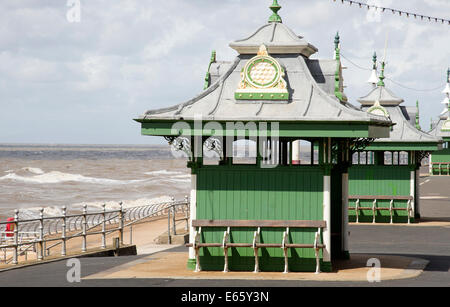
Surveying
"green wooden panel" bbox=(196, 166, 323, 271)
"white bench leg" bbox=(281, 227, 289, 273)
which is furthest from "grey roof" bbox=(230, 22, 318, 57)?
"white bench leg" bbox=(281, 227, 289, 273)

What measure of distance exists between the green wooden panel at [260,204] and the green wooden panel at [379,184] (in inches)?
555

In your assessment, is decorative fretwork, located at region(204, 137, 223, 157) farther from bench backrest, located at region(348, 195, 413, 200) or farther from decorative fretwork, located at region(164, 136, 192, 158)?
bench backrest, located at region(348, 195, 413, 200)

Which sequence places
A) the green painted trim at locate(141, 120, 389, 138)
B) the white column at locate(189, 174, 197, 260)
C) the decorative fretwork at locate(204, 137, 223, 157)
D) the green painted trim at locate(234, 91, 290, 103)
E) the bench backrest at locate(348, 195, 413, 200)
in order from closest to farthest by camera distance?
the green painted trim at locate(141, 120, 389, 138) → the green painted trim at locate(234, 91, 290, 103) → the white column at locate(189, 174, 197, 260) → the decorative fretwork at locate(204, 137, 223, 157) → the bench backrest at locate(348, 195, 413, 200)

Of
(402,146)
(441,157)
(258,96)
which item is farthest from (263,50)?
(441,157)

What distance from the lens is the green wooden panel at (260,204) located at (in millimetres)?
16000

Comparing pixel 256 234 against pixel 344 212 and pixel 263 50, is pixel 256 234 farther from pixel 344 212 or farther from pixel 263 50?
pixel 263 50

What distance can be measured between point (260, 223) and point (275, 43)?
3527mm

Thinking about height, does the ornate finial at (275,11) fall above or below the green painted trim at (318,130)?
above

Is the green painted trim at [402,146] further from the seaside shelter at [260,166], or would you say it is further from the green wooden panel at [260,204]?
the green wooden panel at [260,204]

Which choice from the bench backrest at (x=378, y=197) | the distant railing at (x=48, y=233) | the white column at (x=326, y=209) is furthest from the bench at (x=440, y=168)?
the white column at (x=326, y=209)

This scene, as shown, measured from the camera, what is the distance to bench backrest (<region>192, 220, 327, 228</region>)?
1584 cm

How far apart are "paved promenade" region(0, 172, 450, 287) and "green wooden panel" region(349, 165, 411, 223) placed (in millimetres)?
1242

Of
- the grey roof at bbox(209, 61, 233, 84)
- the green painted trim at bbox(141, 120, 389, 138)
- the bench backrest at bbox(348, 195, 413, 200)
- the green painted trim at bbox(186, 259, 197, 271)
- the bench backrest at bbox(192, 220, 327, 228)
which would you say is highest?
the grey roof at bbox(209, 61, 233, 84)
